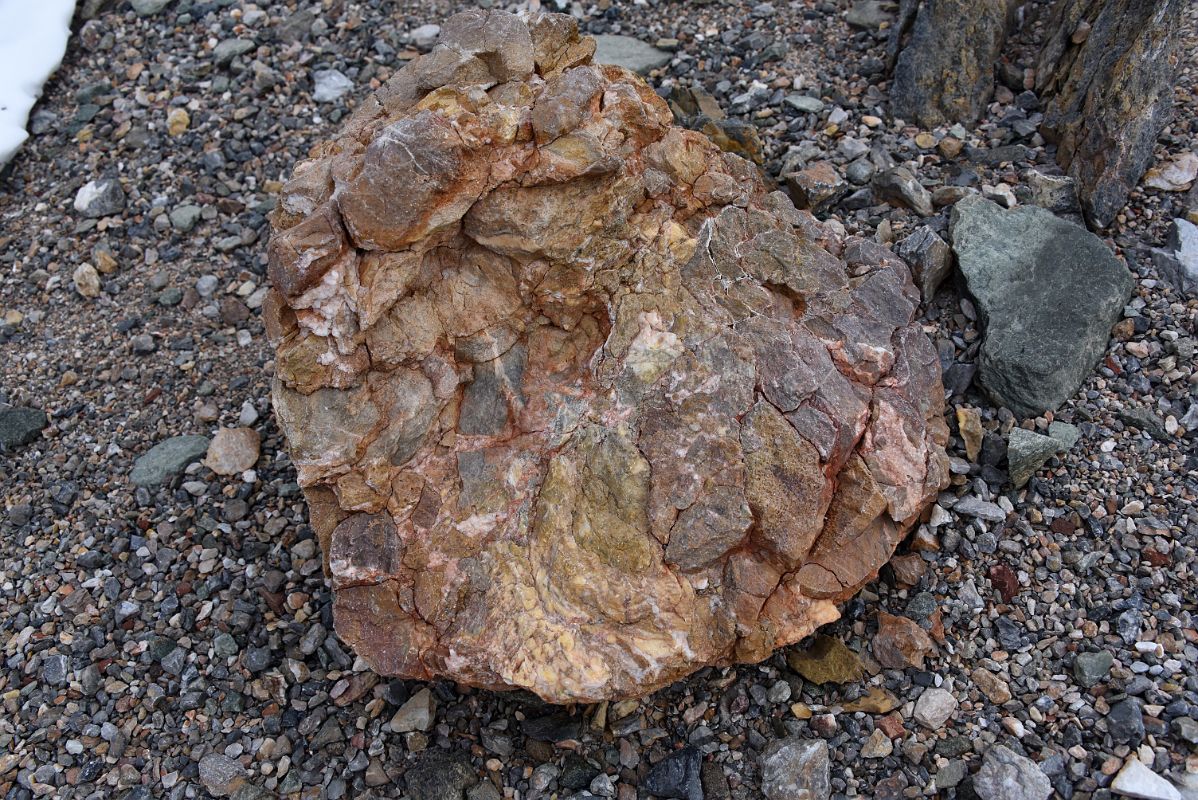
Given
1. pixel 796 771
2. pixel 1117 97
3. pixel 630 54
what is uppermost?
pixel 1117 97

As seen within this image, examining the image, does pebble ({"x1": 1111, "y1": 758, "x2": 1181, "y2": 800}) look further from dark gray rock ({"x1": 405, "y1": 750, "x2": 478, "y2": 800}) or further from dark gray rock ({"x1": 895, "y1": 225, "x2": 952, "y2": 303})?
dark gray rock ({"x1": 405, "y1": 750, "x2": 478, "y2": 800})

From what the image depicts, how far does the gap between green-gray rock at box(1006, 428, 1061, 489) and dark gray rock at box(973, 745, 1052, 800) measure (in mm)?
1059

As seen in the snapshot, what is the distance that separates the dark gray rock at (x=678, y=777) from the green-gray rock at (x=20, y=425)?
10.5ft

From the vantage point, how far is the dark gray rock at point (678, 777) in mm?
3361

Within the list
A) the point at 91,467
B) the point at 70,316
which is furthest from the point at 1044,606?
the point at 70,316

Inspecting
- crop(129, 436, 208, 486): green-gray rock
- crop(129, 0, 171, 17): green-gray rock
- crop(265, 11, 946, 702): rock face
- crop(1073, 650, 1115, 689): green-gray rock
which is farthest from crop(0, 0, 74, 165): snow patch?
crop(1073, 650, 1115, 689): green-gray rock

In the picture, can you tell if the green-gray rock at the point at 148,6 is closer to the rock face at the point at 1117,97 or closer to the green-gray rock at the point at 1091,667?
the rock face at the point at 1117,97

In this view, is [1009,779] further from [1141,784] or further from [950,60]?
[950,60]

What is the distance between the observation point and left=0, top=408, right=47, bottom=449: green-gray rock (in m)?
4.54

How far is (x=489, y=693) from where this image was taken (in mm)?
3672

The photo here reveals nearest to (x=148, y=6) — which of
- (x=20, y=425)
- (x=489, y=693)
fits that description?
(x=20, y=425)

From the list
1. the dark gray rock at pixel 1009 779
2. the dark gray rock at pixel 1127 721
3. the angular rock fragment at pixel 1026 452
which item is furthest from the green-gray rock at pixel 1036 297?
the dark gray rock at pixel 1009 779

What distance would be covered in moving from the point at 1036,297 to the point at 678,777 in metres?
2.41

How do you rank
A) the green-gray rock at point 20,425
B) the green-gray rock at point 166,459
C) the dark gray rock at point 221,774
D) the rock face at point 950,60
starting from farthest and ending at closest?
the rock face at point 950,60, the green-gray rock at point 20,425, the green-gray rock at point 166,459, the dark gray rock at point 221,774
